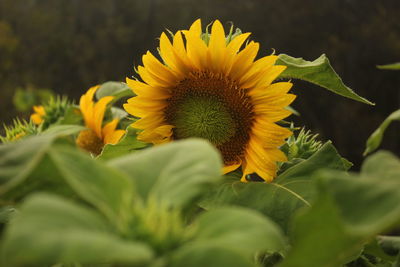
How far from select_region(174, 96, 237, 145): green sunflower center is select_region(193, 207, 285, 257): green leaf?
0.35 m

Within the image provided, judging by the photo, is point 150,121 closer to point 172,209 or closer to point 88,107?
point 88,107

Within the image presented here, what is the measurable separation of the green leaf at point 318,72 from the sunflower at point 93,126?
26 centimetres

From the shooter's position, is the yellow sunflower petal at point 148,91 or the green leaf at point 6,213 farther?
the yellow sunflower petal at point 148,91

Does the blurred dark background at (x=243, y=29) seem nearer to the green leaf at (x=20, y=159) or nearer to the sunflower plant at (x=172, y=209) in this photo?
the sunflower plant at (x=172, y=209)

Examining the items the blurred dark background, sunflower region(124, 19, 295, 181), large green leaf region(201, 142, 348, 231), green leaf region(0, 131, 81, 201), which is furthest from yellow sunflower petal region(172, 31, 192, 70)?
the blurred dark background

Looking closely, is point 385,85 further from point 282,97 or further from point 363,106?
point 282,97

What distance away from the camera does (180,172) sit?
240 mm

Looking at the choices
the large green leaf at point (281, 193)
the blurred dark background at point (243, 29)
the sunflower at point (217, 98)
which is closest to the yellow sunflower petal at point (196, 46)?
the sunflower at point (217, 98)

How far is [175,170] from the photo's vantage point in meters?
0.24

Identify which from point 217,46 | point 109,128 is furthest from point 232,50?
point 109,128

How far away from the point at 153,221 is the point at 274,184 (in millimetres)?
252

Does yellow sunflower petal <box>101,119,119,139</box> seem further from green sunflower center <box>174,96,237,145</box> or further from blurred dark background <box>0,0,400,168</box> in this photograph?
blurred dark background <box>0,0,400,168</box>

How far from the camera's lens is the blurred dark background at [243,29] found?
5.73 meters

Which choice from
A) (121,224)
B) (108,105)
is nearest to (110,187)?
(121,224)
